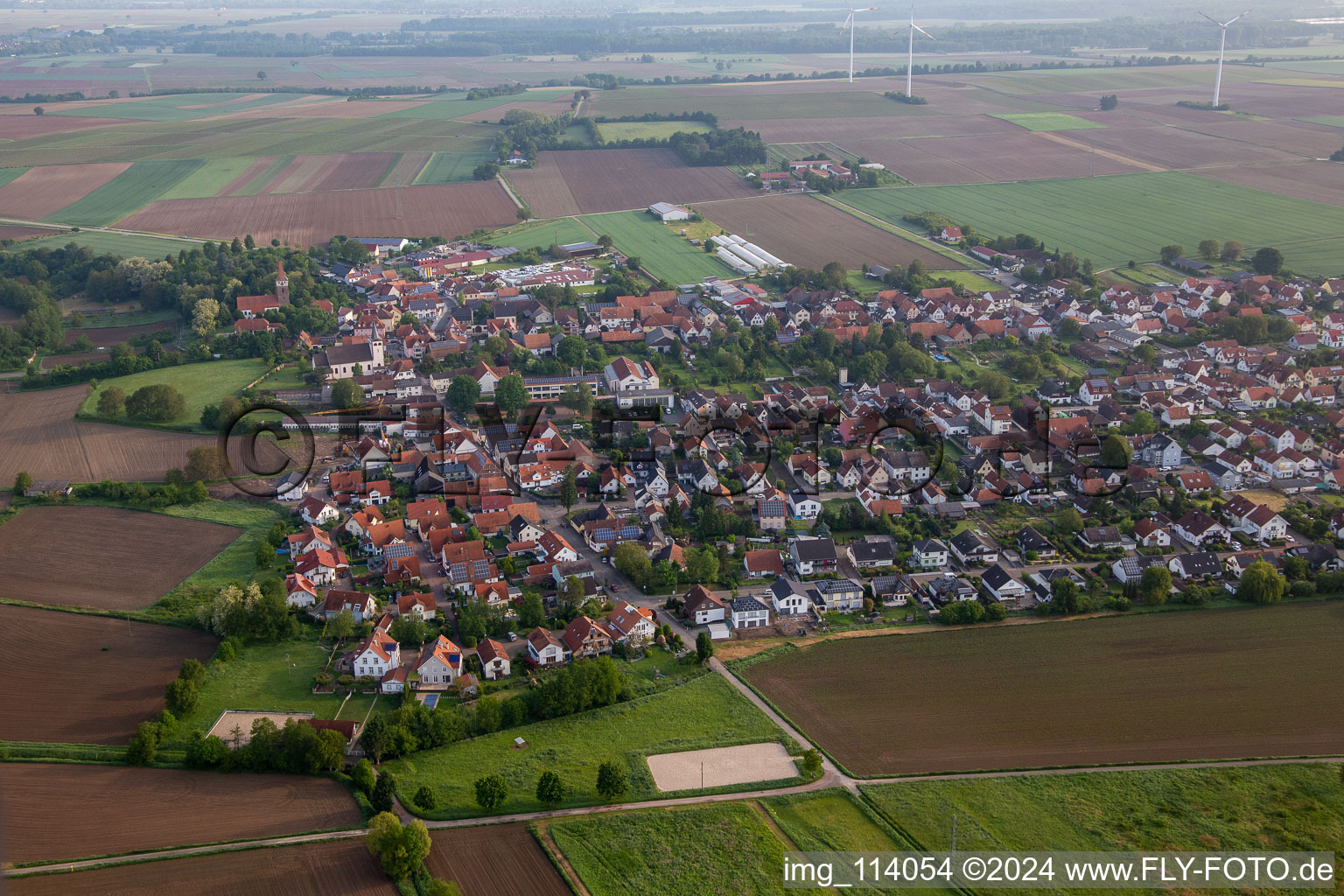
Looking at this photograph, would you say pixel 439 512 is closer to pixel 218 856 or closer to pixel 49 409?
pixel 218 856

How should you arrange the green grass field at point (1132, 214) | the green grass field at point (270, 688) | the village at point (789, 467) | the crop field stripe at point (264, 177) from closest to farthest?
the green grass field at point (270, 688) → the village at point (789, 467) → the green grass field at point (1132, 214) → the crop field stripe at point (264, 177)

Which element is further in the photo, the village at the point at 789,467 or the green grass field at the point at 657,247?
the green grass field at the point at 657,247

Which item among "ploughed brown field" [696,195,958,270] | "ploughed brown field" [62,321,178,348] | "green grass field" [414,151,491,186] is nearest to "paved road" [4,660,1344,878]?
"ploughed brown field" [62,321,178,348]

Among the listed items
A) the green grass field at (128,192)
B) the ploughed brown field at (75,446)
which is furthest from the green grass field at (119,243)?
the ploughed brown field at (75,446)

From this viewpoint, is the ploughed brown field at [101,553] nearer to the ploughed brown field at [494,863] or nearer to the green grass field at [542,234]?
the ploughed brown field at [494,863]

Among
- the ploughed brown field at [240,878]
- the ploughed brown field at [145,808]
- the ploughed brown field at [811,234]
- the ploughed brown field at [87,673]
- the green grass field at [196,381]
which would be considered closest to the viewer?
Answer: the ploughed brown field at [240,878]

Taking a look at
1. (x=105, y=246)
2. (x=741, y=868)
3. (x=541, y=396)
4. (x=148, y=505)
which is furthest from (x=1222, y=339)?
(x=105, y=246)

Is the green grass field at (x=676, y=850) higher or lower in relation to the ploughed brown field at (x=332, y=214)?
lower

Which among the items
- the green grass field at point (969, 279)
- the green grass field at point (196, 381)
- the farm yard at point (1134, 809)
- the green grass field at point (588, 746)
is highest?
the green grass field at point (969, 279)
